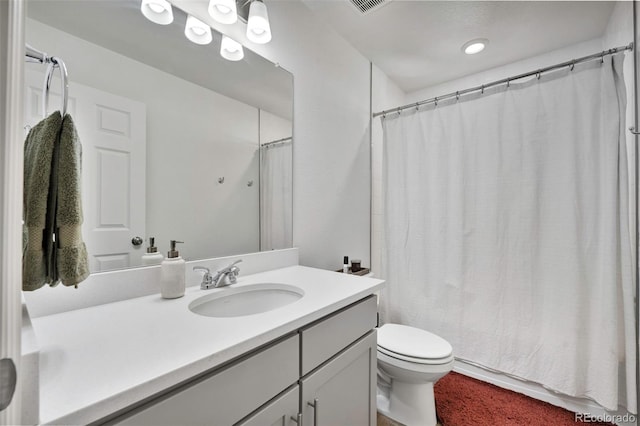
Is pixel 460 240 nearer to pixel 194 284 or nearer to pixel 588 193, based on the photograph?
pixel 588 193

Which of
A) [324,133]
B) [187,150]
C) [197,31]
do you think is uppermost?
[197,31]

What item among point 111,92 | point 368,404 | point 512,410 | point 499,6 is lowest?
point 512,410

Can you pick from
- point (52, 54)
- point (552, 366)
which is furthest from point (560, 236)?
point (52, 54)

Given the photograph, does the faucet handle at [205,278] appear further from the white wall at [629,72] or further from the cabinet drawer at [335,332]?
the white wall at [629,72]

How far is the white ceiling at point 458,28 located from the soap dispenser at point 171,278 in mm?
1652

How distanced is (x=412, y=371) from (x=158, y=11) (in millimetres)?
1888

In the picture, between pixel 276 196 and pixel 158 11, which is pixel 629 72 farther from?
pixel 158 11

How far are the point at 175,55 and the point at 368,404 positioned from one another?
1.60m

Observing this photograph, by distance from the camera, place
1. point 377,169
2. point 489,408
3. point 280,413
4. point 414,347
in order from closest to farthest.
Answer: point 280,413 < point 414,347 < point 489,408 < point 377,169

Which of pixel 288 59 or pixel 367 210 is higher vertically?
pixel 288 59

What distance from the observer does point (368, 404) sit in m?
1.08

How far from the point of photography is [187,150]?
3.60 ft

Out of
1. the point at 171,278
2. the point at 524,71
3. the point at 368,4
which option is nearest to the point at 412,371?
the point at 171,278

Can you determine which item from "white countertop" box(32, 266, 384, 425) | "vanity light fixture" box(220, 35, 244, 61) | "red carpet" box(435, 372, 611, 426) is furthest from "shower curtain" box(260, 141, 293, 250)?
"red carpet" box(435, 372, 611, 426)
